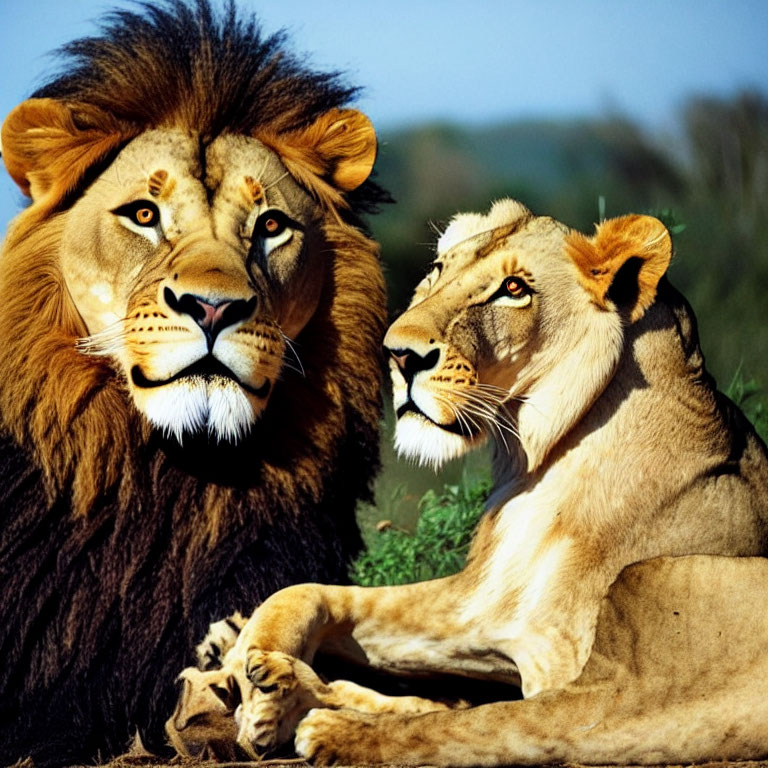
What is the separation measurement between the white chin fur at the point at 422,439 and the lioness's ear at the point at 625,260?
0.49 m

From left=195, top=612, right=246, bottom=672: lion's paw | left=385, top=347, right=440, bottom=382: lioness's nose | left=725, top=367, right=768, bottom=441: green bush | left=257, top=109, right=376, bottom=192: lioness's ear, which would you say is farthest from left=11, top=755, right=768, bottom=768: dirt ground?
left=725, top=367, right=768, bottom=441: green bush

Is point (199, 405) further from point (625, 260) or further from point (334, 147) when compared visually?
point (625, 260)

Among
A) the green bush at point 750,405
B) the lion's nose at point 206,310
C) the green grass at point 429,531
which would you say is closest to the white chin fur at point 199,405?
the lion's nose at point 206,310

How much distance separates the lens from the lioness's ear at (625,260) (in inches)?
Answer: 139

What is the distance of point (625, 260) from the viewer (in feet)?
11.6


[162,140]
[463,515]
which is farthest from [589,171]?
[162,140]

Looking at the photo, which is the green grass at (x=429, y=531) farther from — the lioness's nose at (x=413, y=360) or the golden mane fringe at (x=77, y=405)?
the lioness's nose at (x=413, y=360)

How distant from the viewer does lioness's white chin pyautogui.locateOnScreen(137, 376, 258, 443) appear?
3.54 metres

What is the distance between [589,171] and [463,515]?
9.14 meters

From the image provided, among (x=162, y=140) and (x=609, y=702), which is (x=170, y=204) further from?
(x=609, y=702)

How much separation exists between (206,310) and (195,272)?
11 centimetres

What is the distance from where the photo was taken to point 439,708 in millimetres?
3713

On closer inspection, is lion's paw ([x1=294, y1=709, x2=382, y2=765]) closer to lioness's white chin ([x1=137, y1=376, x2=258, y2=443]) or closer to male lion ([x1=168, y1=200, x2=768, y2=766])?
male lion ([x1=168, y1=200, x2=768, y2=766])

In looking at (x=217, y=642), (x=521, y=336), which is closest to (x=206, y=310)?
(x=521, y=336)
